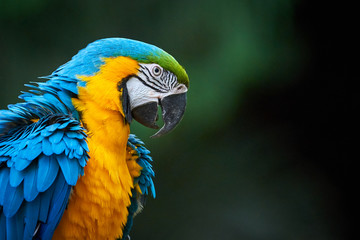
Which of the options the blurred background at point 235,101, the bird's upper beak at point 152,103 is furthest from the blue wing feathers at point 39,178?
the blurred background at point 235,101

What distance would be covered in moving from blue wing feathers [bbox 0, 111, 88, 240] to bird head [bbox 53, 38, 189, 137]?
0.19m

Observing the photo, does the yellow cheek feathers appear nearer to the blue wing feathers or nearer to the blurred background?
the blue wing feathers

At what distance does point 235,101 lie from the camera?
9.66 ft

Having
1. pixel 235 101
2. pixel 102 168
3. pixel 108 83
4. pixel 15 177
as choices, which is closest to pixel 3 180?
pixel 15 177

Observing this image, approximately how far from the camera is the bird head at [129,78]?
1.37m

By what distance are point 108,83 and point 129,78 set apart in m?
Answer: 0.08

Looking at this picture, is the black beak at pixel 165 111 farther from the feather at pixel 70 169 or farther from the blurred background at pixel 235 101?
the blurred background at pixel 235 101

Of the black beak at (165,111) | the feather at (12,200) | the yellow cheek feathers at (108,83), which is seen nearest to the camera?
the feather at (12,200)

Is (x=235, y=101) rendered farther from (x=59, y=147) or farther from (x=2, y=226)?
(x=2, y=226)

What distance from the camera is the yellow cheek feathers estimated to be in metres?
1.35

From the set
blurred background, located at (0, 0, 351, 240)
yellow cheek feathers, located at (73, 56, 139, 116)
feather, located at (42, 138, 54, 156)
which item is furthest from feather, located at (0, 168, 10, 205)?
blurred background, located at (0, 0, 351, 240)

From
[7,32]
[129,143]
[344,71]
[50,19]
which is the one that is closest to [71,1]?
[50,19]

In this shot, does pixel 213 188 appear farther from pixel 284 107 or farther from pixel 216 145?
pixel 284 107

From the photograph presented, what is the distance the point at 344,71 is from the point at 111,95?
2.32 m
